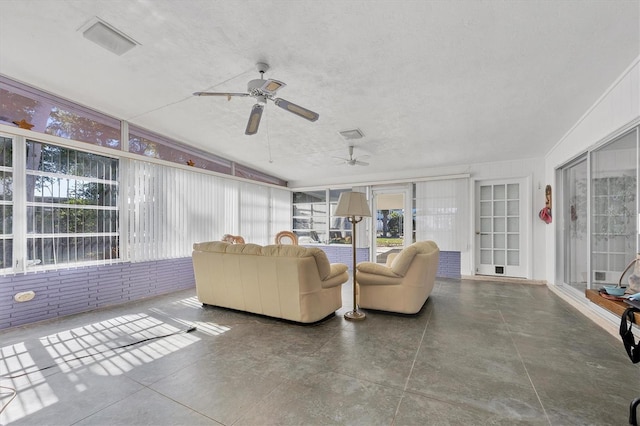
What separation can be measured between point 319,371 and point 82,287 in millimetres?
3552

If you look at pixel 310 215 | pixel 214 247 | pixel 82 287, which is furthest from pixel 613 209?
pixel 82 287

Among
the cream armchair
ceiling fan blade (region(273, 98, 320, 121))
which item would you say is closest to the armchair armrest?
the cream armchair

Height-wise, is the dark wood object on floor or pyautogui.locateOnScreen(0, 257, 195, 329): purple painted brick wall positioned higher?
the dark wood object on floor

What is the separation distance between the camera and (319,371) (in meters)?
2.22

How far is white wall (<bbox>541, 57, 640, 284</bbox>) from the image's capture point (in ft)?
8.52

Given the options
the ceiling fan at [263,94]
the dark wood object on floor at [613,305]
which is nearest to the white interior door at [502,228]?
the dark wood object on floor at [613,305]

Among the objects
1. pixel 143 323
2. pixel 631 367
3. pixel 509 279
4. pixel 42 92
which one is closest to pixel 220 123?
pixel 42 92

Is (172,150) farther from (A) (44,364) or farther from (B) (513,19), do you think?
(B) (513,19)

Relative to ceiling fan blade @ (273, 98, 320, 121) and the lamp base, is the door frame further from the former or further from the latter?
ceiling fan blade @ (273, 98, 320, 121)

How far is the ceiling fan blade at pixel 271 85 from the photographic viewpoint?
2445 millimetres

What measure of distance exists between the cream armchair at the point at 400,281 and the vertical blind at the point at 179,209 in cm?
330

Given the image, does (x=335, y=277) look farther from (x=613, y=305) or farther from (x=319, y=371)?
(x=613, y=305)

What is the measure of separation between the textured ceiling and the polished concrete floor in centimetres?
264

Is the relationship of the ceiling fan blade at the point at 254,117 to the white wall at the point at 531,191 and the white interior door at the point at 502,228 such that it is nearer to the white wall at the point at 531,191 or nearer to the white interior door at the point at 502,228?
the white wall at the point at 531,191
